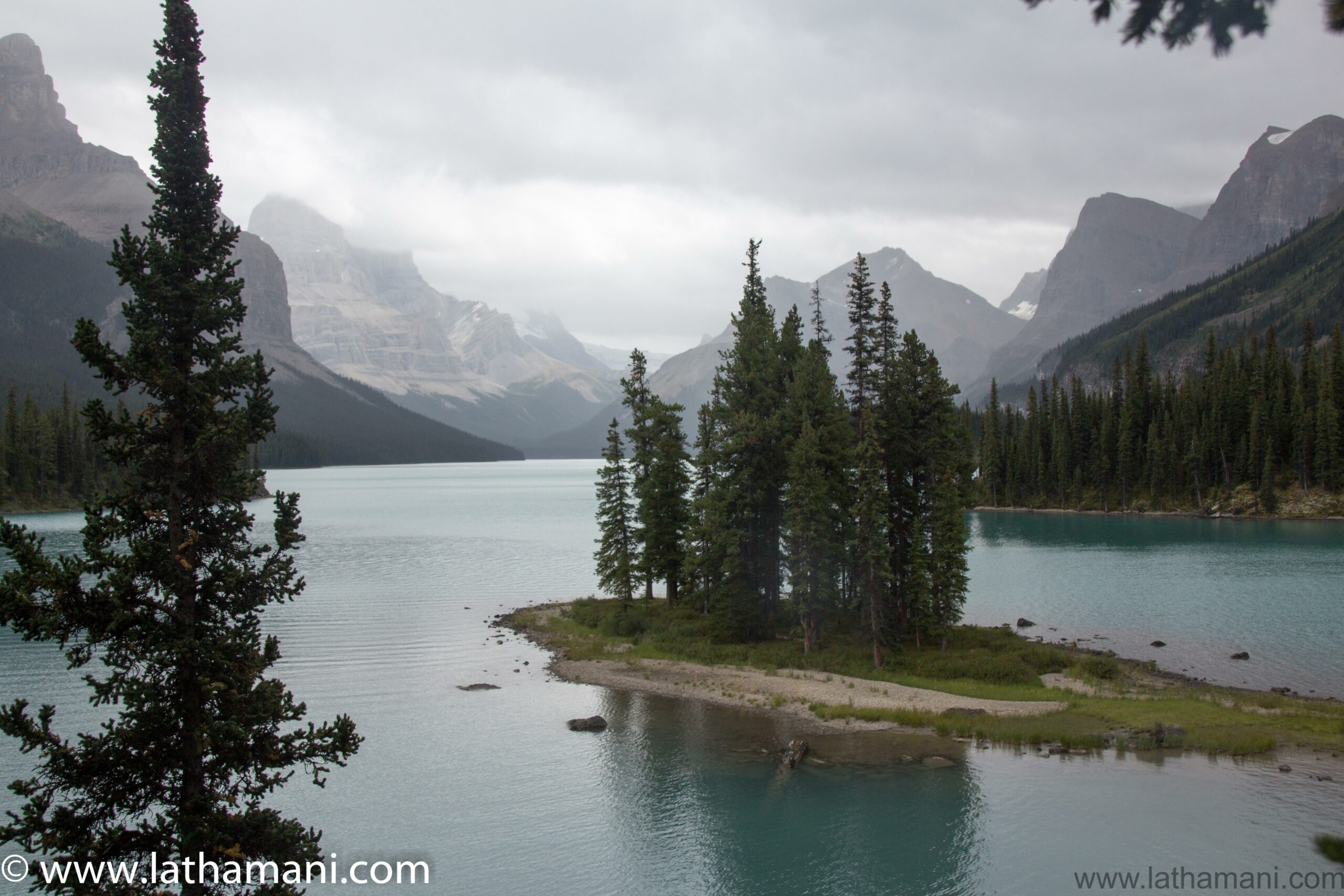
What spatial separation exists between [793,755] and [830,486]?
18.6 metres

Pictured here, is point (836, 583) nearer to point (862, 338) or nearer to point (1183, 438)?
point (862, 338)

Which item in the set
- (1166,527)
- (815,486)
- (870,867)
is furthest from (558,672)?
(1166,527)

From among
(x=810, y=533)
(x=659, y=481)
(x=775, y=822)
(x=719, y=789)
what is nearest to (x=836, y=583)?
(x=810, y=533)

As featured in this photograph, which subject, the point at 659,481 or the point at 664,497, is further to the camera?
the point at 664,497

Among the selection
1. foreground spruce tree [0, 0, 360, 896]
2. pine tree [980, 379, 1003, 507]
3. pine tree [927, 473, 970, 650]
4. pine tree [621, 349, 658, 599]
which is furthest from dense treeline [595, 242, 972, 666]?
pine tree [980, 379, 1003, 507]

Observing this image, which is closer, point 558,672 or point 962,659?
point 962,659

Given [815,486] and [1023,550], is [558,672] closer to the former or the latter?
[815,486]

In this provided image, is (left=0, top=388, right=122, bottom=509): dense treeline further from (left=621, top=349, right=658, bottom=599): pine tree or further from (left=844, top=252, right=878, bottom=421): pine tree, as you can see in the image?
(left=844, top=252, right=878, bottom=421): pine tree

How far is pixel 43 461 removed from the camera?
5438 inches

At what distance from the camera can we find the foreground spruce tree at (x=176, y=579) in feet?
45.6

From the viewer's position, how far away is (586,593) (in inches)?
2970

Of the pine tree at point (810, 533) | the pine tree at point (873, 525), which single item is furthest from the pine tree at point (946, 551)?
the pine tree at point (810, 533)

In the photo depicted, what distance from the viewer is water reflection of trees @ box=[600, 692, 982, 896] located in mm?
24203

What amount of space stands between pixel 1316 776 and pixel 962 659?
1760 cm
